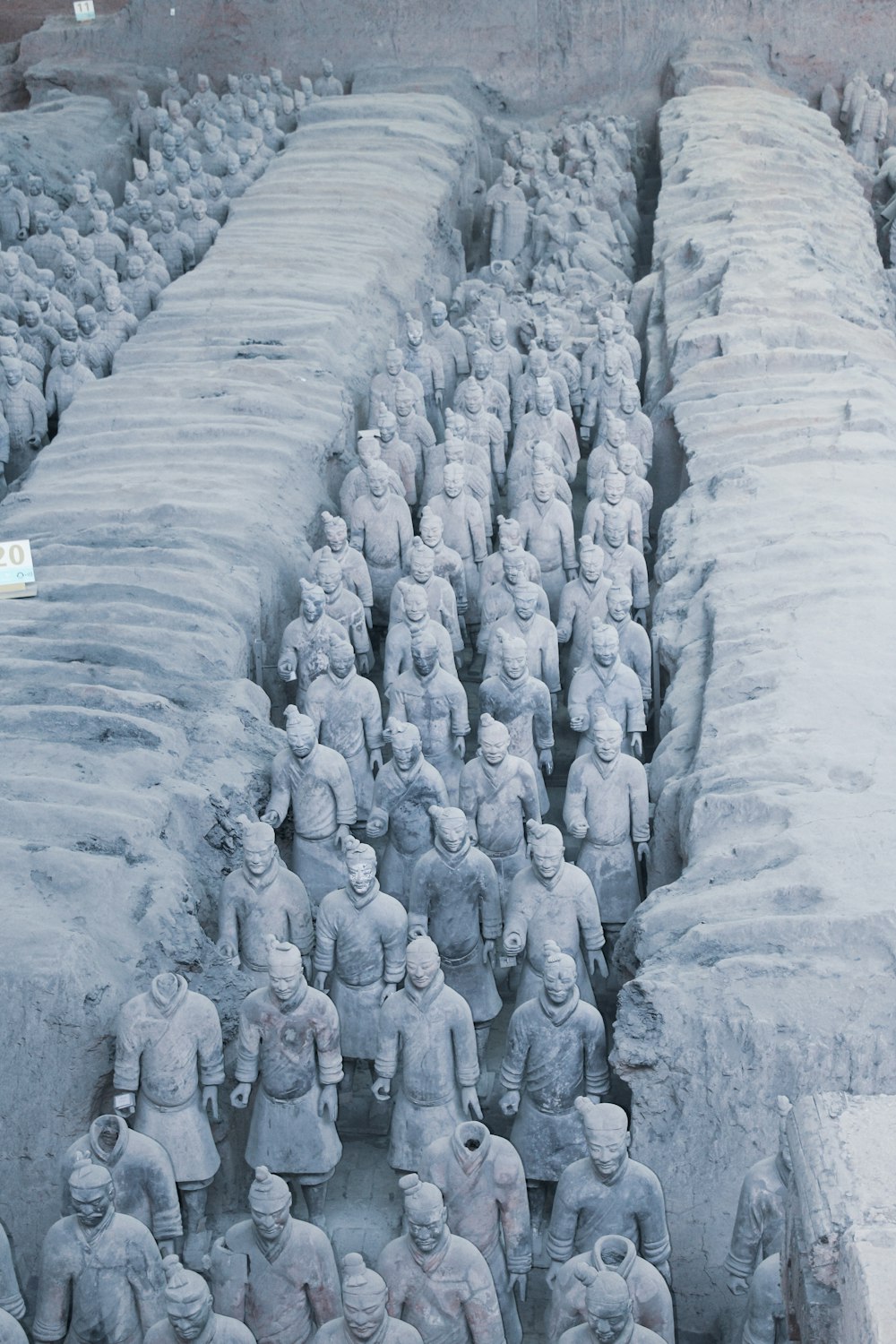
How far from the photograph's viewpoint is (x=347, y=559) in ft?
25.6

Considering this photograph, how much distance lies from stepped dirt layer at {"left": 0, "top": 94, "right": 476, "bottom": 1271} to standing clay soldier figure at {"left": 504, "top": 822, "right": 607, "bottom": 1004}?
1026 mm

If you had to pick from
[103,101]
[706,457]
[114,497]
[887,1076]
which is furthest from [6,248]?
[887,1076]

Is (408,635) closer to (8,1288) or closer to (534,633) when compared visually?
(534,633)

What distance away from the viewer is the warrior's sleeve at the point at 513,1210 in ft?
14.9

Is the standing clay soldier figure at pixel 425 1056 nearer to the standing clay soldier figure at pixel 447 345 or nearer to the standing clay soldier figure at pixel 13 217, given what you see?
the standing clay soldier figure at pixel 447 345

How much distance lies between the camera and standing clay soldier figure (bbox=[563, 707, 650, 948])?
20.4ft

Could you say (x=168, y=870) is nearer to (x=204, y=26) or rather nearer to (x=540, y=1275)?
(x=540, y=1275)

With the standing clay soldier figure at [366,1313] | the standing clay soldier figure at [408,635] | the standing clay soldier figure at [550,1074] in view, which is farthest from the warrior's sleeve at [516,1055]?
the standing clay soldier figure at [408,635]

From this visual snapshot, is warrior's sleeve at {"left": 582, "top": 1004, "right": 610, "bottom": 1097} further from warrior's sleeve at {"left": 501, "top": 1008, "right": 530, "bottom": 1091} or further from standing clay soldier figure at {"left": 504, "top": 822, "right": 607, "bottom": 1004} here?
standing clay soldier figure at {"left": 504, "top": 822, "right": 607, "bottom": 1004}

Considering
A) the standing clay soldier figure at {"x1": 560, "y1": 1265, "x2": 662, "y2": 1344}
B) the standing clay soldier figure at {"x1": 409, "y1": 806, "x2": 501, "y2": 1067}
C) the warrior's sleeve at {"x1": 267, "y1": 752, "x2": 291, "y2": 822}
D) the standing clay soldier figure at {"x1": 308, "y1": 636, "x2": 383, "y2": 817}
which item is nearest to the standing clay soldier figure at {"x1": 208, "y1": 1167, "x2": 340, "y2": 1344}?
the standing clay soldier figure at {"x1": 560, "y1": 1265, "x2": 662, "y2": 1344}

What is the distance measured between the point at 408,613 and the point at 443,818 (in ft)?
Answer: 5.36

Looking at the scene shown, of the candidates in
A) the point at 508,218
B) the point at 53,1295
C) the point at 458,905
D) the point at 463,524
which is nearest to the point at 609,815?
the point at 458,905

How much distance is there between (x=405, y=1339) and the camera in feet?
12.5

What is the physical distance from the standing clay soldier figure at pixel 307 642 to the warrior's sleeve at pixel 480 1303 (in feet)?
10.8
